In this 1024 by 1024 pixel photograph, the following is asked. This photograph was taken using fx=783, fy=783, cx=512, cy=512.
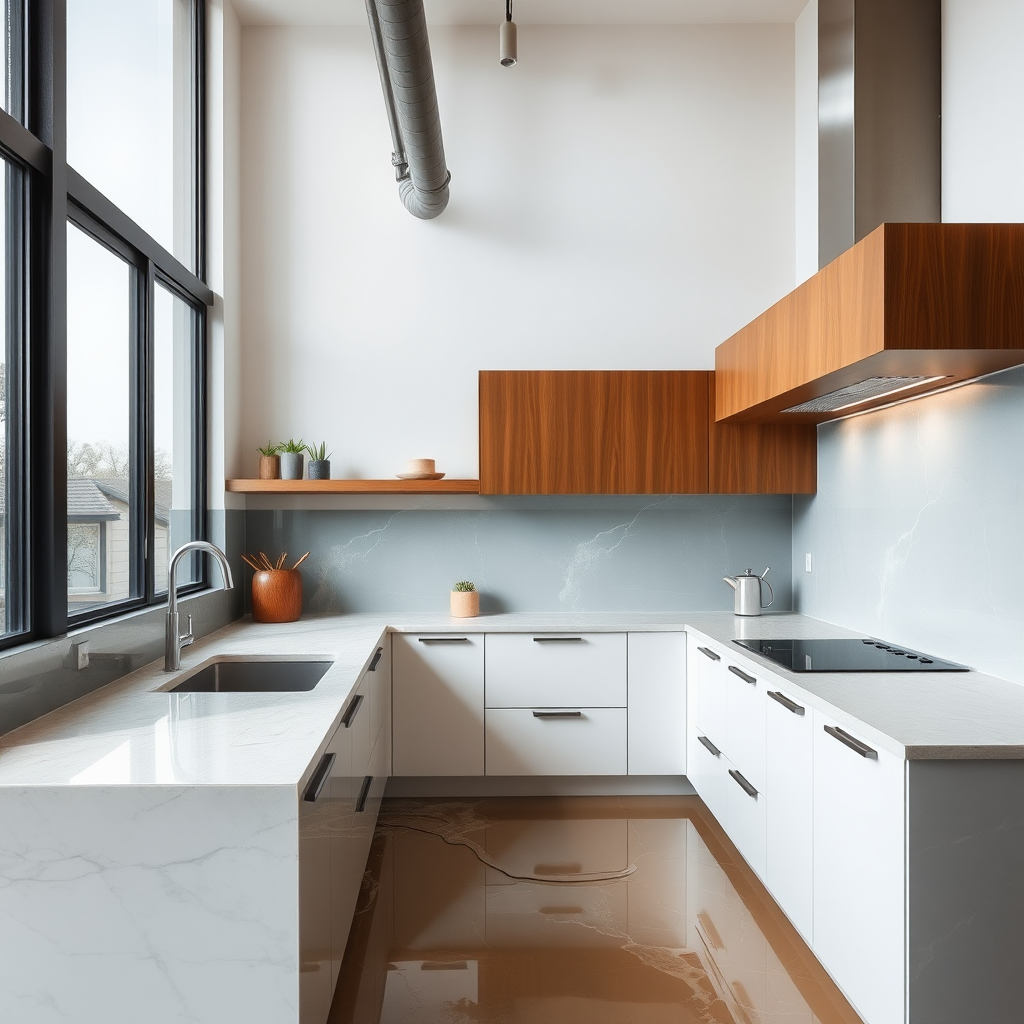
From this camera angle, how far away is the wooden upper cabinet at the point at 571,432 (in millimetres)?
3332

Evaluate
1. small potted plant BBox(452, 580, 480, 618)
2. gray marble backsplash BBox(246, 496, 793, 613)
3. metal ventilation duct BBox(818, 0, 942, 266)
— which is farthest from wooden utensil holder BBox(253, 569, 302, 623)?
metal ventilation duct BBox(818, 0, 942, 266)

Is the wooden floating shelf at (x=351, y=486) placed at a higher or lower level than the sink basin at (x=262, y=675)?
higher

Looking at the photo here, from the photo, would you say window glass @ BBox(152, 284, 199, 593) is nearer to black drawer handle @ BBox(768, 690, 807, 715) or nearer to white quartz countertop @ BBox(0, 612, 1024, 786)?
white quartz countertop @ BBox(0, 612, 1024, 786)

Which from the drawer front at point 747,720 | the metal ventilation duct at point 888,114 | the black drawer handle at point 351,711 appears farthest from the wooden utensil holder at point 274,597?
the metal ventilation duct at point 888,114

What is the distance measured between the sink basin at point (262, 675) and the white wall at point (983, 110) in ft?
7.93

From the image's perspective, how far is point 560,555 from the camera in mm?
3678

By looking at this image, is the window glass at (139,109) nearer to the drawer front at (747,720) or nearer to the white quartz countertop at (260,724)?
the white quartz countertop at (260,724)

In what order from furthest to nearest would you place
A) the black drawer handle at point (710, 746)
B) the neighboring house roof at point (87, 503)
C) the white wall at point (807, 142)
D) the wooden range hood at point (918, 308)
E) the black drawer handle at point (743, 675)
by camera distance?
the white wall at point (807, 142) → the black drawer handle at point (710, 746) → the black drawer handle at point (743, 675) → the neighboring house roof at point (87, 503) → the wooden range hood at point (918, 308)

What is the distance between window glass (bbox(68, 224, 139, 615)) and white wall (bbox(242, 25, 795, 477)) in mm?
1038

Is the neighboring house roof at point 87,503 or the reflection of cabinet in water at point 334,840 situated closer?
the reflection of cabinet in water at point 334,840

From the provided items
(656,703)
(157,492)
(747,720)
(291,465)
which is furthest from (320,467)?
(747,720)

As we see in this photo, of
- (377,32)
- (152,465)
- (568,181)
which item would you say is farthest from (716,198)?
(152,465)

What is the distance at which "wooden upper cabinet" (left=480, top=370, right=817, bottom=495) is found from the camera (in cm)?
333

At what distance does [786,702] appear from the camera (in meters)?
2.16
